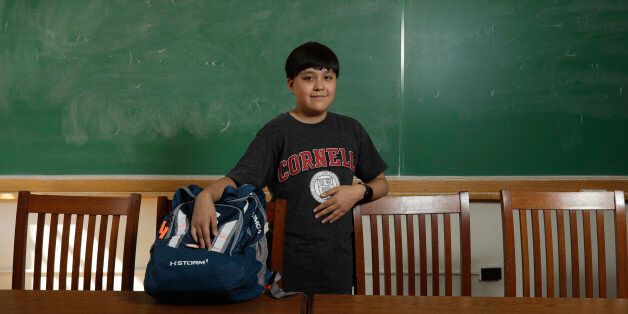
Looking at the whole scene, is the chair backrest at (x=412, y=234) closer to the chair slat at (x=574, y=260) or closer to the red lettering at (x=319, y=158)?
the red lettering at (x=319, y=158)

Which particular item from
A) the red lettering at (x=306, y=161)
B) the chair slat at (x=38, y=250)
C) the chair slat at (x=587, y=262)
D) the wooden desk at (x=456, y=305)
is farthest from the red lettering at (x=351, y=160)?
the chair slat at (x=38, y=250)

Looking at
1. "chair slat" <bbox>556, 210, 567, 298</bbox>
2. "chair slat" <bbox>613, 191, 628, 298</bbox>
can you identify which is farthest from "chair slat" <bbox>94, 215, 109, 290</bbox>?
"chair slat" <bbox>613, 191, 628, 298</bbox>

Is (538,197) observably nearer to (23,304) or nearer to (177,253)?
(177,253)

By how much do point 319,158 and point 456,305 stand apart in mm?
614

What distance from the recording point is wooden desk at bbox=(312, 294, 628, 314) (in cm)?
95

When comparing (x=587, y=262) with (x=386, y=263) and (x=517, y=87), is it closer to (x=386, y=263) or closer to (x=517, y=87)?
(x=386, y=263)

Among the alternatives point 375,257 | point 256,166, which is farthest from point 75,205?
point 375,257

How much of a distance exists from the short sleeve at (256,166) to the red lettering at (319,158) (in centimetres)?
12

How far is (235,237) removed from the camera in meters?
1.02

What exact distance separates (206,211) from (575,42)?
187 centimetres

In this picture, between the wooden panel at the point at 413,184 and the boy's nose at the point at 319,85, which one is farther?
the wooden panel at the point at 413,184

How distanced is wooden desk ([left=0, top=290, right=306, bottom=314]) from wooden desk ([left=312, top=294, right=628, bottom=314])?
0.23 feet

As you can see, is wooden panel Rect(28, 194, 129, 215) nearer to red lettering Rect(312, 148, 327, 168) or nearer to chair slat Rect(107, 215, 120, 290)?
chair slat Rect(107, 215, 120, 290)

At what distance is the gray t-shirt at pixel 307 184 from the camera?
143 centimetres
